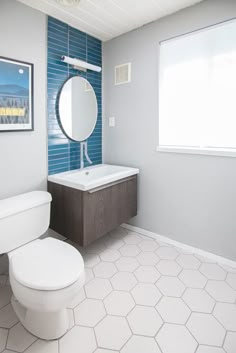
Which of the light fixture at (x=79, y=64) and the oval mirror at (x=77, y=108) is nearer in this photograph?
the light fixture at (x=79, y=64)

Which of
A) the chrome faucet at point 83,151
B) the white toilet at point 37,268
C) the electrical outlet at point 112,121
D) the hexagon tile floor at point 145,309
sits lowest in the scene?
the hexagon tile floor at point 145,309

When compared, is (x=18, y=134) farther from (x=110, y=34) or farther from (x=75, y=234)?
(x=110, y=34)

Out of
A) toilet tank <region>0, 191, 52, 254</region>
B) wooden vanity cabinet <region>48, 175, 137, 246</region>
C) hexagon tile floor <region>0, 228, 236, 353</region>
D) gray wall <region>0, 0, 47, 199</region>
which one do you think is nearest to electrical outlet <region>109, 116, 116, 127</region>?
wooden vanity cabinet <region>48, 175, 137, 246</region>

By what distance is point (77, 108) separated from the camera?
8.05ft

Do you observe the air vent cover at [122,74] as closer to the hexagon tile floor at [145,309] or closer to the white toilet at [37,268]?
the white toilet at [37,268]

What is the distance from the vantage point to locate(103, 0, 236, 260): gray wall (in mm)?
2047

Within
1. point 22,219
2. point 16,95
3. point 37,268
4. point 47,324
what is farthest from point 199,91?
point 47,324

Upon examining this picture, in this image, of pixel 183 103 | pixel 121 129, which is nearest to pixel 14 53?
pixel 121 129

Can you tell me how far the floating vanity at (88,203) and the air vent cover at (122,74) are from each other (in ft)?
3.08

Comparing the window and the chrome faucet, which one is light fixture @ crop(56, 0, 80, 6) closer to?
the window

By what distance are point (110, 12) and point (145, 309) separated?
229 cm

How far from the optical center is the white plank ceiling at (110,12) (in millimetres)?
1937

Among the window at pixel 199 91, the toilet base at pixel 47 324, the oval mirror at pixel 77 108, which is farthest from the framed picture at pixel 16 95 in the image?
the toilet base at pixel 47 324

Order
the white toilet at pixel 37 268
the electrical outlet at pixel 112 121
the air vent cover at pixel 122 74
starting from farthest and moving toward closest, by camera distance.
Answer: the electrical outlet at pixel 112 121 < the air vent cover at pixel 122 74 < the white toilet at pixel 37 268
